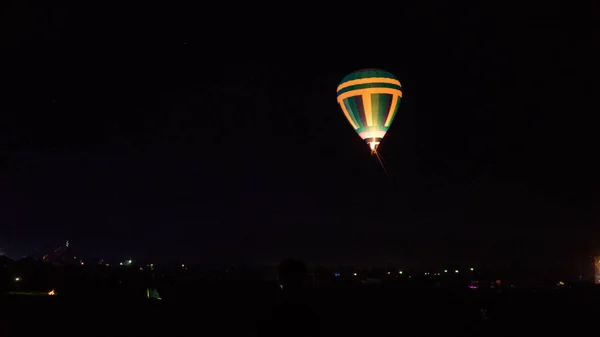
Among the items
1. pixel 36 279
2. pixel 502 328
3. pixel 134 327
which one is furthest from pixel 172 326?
pixel 36 279

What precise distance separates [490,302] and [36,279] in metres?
28.0

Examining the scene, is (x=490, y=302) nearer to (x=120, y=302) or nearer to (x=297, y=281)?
(x=120, y=302)

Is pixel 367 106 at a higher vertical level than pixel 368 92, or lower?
lower

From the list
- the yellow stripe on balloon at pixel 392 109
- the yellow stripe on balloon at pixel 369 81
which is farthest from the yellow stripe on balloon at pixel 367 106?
the yellow stripe on balloon at pixel 392 109

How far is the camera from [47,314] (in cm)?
1473

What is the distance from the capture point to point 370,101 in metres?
30.4

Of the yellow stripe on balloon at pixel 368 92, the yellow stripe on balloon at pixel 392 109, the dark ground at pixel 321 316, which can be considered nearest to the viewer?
the dark ground at pixel 321 316

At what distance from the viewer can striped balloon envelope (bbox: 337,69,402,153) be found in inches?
1195

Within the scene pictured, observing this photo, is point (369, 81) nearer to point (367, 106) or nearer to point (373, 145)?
point (367, 106)

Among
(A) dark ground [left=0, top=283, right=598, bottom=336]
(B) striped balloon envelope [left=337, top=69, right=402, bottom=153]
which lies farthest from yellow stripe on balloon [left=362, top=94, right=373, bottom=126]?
(A) dark ground [left=0, top=283, right=598, bottom=336]

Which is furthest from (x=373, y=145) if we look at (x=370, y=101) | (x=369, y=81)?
(x=369, y=81)

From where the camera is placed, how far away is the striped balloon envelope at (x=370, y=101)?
30.4 meters

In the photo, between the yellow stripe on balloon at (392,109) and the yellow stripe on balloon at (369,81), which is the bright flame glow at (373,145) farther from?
the yellow stripe on balloon at (369,81)

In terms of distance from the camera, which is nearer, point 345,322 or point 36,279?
point 345,322
